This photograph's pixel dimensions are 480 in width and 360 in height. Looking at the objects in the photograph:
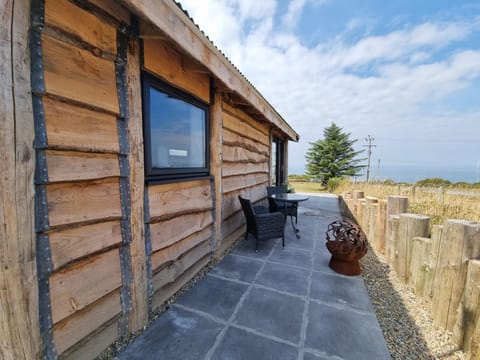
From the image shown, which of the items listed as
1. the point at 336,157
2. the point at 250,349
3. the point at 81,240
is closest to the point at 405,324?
the point at 250,349

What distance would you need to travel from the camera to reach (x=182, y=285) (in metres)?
2.21

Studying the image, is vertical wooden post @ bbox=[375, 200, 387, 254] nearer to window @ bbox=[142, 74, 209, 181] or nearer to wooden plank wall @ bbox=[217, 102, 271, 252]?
wooden plank wall @ bbox=[217, 102, 271, 252]

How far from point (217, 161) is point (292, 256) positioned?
5.84 feet

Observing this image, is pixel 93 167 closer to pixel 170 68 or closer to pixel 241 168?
pixel 170 68

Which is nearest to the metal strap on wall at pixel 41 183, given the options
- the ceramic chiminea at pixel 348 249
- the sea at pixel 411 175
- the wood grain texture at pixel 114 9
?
the wood grain texture at pixel 114 9

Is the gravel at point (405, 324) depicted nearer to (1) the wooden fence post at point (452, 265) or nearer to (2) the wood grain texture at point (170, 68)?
(1) the wooden fence post at point (452, 265)

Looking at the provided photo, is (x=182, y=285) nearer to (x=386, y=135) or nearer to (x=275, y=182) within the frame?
(x=275, y=182)

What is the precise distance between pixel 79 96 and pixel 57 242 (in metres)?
0.83

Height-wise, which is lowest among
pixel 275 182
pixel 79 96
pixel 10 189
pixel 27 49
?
pixel 275 182

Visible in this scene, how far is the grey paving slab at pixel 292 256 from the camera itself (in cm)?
285

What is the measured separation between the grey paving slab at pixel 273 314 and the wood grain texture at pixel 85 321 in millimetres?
968

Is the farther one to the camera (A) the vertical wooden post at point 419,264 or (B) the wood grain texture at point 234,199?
(B) the wood grain texture at point 234,199

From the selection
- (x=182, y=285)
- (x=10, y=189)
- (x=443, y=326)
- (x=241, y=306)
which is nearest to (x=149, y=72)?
(x=10, y=189)

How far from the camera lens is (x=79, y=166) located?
3.99 feet
